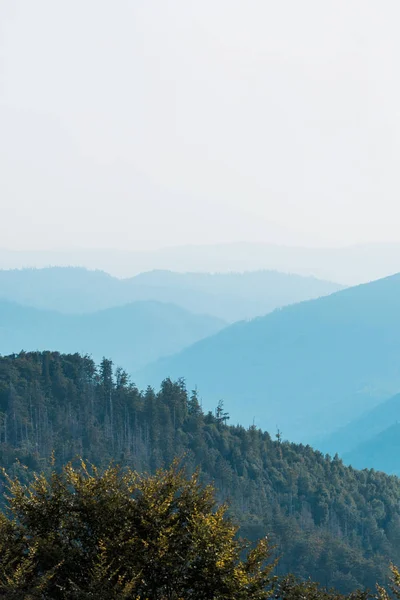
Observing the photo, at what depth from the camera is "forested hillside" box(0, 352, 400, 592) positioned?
126m

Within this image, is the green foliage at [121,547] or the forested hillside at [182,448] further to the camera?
the forested hillside at [182,448]

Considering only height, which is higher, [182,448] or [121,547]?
[182,448]

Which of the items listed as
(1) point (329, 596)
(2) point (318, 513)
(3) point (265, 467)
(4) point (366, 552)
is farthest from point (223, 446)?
(1) point (329, 596)

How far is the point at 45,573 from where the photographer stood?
25.6 m

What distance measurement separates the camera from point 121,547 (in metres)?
25.5

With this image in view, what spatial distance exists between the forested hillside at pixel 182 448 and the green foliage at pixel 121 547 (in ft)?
291

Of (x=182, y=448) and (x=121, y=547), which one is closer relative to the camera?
(x=121, y=547)

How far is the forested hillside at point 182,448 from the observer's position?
126125 millimetres

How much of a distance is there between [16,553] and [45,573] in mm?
1256

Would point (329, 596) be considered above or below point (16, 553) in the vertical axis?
below

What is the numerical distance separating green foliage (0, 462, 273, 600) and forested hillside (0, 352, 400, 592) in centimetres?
8870

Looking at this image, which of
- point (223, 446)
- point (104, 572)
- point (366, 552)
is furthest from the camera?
point (223, 446)

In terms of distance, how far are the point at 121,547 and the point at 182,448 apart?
11337 centimetres

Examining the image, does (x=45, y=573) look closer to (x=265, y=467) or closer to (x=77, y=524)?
(x=77, y=524)
